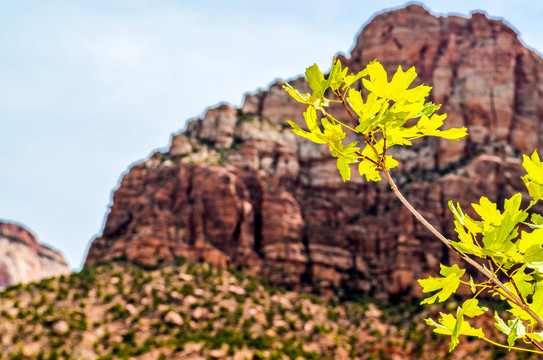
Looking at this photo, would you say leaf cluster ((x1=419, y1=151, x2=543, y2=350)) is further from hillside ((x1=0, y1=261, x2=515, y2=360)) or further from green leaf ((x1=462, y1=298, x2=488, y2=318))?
hillside ((x1=0, y1=261, x2=515, y2=360))

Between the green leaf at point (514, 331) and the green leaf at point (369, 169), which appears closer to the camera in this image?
the green leaf at point (514, 331)

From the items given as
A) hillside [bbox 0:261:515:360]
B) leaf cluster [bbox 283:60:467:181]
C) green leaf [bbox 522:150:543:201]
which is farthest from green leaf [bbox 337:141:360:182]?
hillside [bbox 0:261:515:360]

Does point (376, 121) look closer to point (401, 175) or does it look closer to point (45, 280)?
point (45, 280)

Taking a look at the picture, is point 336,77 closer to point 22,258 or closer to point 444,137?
point 444,137

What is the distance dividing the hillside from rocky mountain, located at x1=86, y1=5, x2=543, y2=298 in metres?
3.54

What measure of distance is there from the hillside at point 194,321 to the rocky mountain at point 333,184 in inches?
139

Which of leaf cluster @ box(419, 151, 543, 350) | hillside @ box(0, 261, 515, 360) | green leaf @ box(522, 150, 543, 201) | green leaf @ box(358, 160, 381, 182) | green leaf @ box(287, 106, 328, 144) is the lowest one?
hillside @ box(0, 261, 515, 360)

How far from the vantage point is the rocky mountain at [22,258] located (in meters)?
112

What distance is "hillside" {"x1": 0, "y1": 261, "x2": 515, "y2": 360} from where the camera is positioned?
1654 inches

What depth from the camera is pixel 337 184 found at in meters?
69.1

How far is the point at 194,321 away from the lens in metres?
48.3

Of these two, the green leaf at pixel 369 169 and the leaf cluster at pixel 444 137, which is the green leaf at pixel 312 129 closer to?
the leaf cluster at pixel 444 137

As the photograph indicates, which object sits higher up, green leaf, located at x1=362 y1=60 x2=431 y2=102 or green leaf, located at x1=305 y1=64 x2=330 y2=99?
green leaf, located at x1=305 y1=64 x2=330 y2=99

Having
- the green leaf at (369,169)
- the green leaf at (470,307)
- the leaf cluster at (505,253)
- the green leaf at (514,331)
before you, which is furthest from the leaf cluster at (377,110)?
the green leaf at (514,331)
